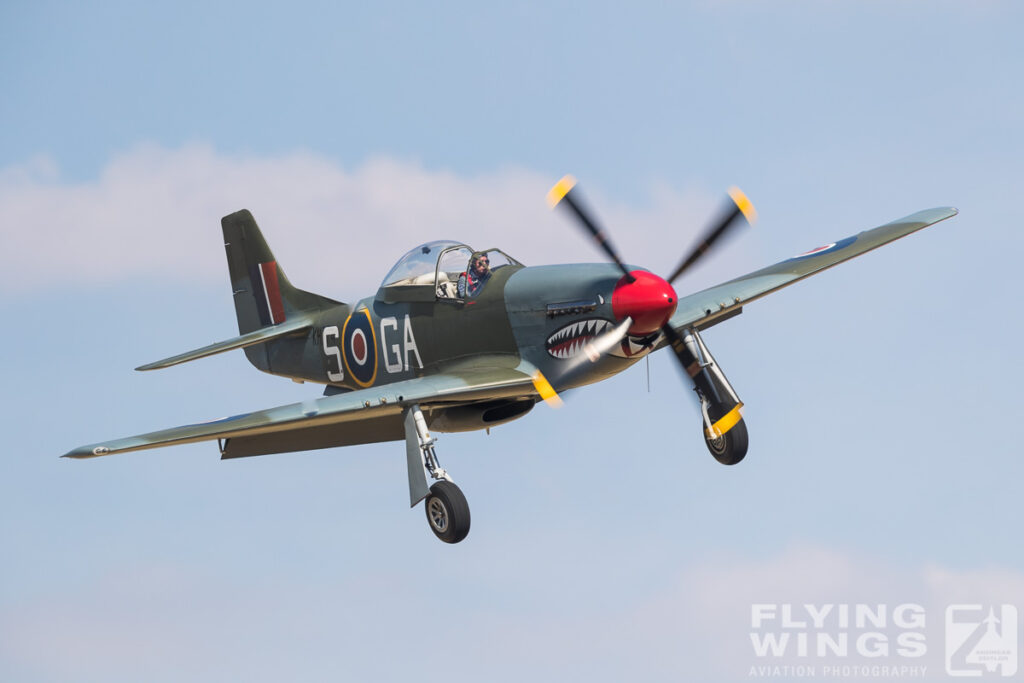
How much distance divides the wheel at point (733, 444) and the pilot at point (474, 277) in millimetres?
4209

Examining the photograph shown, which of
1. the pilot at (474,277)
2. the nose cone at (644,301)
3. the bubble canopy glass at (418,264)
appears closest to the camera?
the nose cone at (644,301)

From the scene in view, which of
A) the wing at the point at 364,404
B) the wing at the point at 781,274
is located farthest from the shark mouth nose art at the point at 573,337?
the wing at the point at 781,274

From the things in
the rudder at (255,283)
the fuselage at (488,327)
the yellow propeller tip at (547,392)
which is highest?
the rudder at (255,283)

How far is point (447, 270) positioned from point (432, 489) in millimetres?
3125

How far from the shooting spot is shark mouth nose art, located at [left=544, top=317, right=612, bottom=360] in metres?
16.4

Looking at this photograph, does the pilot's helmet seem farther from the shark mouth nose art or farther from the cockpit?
the shark mouth nose art

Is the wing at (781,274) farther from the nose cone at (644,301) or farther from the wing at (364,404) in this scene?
the wing at (364,404)

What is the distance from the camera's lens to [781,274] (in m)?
19.7

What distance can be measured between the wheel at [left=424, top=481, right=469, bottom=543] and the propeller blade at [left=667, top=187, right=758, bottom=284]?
387cm

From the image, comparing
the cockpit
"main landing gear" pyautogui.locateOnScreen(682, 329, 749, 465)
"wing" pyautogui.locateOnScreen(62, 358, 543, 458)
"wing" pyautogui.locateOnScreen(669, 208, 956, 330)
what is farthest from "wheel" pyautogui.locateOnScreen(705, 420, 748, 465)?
the cockpit

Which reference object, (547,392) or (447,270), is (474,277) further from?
(547,392)

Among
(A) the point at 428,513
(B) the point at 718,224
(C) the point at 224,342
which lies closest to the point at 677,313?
(B) the point at 718,224

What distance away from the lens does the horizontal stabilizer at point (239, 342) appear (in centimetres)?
2106

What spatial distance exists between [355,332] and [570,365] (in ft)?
14.7
